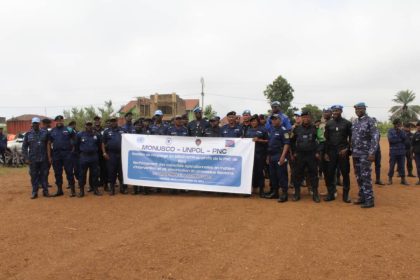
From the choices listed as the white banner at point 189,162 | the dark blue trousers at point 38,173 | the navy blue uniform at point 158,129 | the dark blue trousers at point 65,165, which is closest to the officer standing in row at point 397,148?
the white banner at point 189,162

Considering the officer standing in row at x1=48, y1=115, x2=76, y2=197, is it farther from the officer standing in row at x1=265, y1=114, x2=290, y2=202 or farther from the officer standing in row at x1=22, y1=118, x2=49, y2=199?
the officer standing in row at x1=265, y1=114, x2=290, y2=202

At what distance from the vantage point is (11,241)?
4.97 m

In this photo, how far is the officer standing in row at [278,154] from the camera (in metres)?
7.21

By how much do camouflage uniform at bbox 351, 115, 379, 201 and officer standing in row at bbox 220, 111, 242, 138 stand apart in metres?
2.48

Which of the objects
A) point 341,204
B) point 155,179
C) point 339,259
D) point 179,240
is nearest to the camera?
point 339,259

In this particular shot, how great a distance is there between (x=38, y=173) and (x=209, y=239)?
535cm

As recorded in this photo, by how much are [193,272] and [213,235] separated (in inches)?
47.6

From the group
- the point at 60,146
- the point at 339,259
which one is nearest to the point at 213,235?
the point at 339,259

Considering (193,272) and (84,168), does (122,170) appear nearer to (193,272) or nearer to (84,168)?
(84,168)

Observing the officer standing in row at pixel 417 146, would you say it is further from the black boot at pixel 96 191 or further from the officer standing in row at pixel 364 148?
the black boot at pixel 96 191

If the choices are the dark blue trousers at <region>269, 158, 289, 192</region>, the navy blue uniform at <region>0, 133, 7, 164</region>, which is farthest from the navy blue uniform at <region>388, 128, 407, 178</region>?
the navy blue uniform at <region>0, 133, 7, 164</region>

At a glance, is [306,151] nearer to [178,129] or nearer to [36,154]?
[178,129]

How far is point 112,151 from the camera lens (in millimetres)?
8328

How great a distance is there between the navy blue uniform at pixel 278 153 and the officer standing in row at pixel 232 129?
875mm
